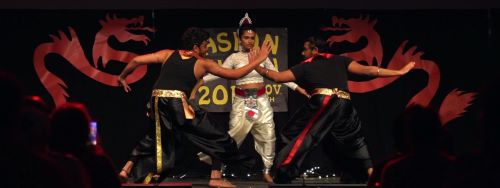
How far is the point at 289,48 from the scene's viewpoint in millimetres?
7730

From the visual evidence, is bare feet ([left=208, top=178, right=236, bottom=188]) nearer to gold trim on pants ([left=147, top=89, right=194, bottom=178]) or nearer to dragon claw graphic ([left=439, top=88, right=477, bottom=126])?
gold trim on pants ([left=147, top=89, right=194, bottom=178])

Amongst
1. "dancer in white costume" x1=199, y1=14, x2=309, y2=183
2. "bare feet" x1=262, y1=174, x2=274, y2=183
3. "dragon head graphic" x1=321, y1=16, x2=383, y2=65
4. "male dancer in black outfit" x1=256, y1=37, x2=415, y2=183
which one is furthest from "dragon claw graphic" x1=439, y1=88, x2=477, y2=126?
"bare feet" x1=262, y1=174, x2=274, y2=183

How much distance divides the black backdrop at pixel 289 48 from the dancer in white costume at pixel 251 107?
45 cm

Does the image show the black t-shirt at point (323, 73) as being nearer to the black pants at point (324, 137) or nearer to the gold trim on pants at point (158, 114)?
the black pants at point (324, 137)

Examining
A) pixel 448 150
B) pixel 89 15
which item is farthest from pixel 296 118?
pixel 448 150

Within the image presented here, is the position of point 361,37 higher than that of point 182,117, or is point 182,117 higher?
point 361,37

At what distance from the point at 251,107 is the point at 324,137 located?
1172 millimetres

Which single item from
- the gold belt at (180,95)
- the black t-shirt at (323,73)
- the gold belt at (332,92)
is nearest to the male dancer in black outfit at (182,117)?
the gold belt at (180,95)

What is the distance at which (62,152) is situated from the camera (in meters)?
2.64

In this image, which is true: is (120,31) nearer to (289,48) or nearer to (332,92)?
(289,48)

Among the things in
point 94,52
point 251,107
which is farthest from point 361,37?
point 94,52

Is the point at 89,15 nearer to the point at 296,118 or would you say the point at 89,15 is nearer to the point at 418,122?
the point at 296,118

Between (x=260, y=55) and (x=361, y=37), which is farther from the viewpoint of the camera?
(x=361, y=37)

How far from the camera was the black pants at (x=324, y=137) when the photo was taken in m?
6.00
